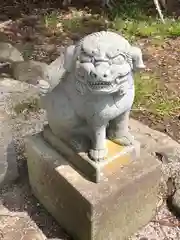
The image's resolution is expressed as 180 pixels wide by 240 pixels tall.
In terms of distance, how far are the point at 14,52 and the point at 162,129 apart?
1.49 m

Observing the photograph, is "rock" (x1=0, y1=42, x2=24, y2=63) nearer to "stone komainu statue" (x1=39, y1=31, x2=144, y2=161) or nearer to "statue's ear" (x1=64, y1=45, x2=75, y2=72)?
"stone komainu statue" (x1=39, y1=31, x2=144, y2=161)

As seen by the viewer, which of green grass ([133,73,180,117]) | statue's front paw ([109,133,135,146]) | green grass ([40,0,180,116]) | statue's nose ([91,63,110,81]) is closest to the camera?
statue's nose ([91,63,110,81])

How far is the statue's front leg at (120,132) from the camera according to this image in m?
2.24

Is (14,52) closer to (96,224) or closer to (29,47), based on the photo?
(29,47)

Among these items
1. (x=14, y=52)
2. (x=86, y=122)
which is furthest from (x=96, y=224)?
(x=14, y=52)

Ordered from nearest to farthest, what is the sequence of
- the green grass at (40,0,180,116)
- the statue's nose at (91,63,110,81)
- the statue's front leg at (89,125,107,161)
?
1. the statue's nose at (91,63,110,81)
2. the statue's front leg at (89,125,107,161)
3. the green grass at (40,0,180,116)

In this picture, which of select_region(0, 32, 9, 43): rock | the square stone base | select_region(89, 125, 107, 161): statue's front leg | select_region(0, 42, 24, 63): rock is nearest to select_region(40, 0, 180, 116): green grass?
select_region(0, 32, 9, 43): rock

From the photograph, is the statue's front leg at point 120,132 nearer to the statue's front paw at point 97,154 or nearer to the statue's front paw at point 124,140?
the statue's front paw at point 124,140

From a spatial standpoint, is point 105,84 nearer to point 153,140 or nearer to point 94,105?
point 94,105

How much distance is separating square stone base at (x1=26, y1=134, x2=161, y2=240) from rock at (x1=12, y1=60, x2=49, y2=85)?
126cm

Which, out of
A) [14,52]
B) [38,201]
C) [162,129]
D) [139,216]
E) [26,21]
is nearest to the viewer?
[139,216]

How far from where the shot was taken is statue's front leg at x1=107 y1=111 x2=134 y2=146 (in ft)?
7.36

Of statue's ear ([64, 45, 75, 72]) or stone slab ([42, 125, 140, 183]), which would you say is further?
stone slab ([42, 125, 140, 183])

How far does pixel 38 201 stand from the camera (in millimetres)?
2629
